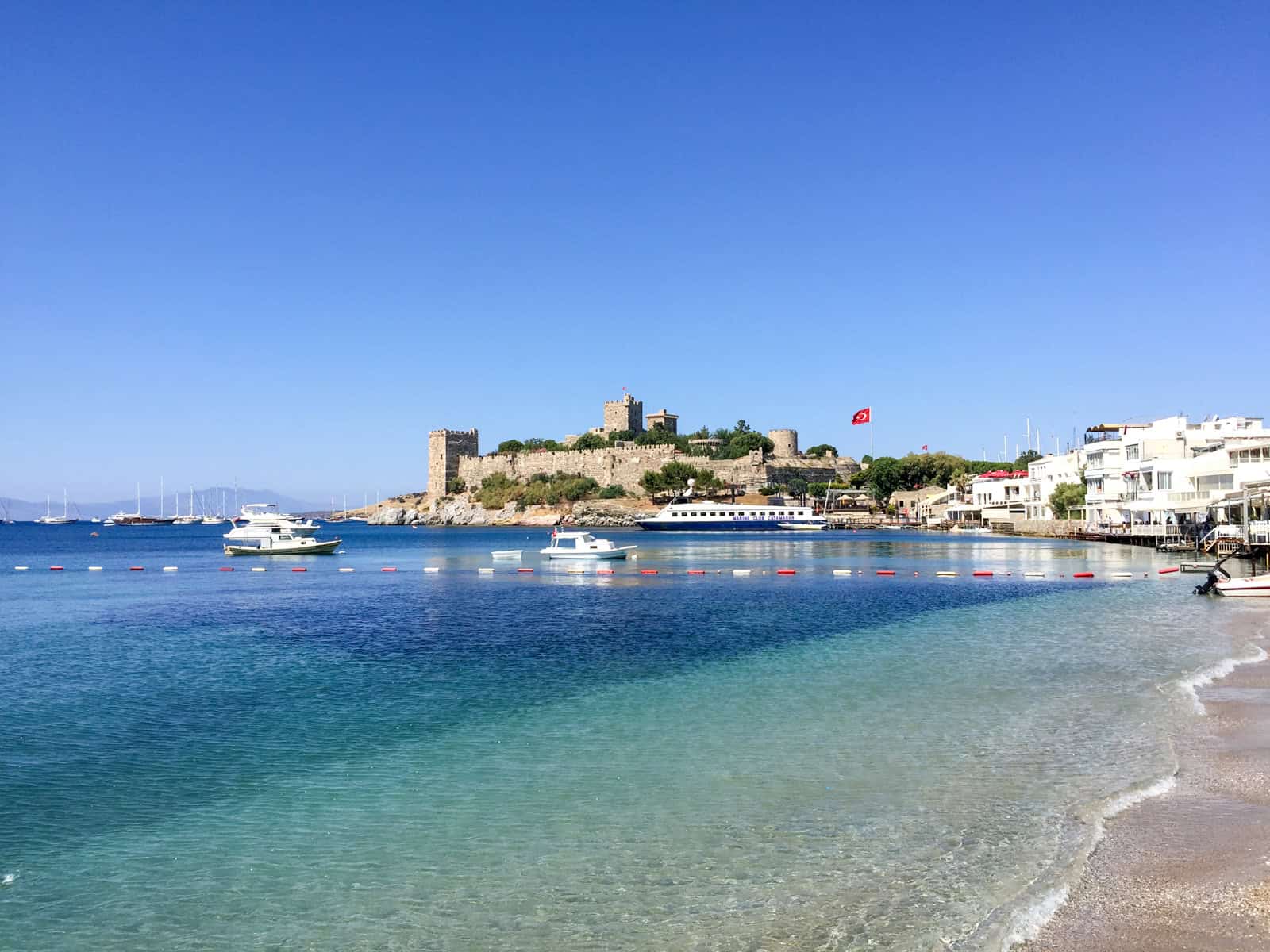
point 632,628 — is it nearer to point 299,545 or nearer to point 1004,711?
point 1004,711

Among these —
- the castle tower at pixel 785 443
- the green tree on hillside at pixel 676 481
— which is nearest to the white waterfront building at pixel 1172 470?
the green tree on hillside at pixel 676 481

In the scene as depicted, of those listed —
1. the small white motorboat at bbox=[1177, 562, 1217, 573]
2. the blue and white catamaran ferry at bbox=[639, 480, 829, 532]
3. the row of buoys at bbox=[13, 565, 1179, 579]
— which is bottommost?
the row of buoys at bbox=[13, 565, 1179, 579]

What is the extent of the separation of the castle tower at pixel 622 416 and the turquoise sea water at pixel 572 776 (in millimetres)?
117280

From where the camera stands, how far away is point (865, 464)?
130125mm

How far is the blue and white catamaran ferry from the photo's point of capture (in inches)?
3989

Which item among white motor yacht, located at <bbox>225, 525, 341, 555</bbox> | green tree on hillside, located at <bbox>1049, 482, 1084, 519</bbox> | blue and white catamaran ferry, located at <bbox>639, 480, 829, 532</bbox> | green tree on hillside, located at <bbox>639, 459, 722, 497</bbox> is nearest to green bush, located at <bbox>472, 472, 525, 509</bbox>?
green tree on hillside, located at <bbox>639, 459, 722, 497</bbox>

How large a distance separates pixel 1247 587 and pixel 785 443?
10641 cm

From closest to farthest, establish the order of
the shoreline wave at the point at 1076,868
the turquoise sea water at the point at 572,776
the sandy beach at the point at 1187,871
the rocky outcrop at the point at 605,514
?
the sandy beach at the point at 1187,871, the shoreline wave at the point at 1076,868, the turquoise sea water at the point at 572,776, the rocky outcrop at the point at 605,514

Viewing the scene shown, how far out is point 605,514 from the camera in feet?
377

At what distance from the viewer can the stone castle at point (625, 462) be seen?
121 metres

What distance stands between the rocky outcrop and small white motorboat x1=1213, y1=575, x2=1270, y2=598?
8459 cm

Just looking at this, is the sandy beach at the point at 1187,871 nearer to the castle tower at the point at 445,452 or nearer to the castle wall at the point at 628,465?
the castle wall at the point at 628,465

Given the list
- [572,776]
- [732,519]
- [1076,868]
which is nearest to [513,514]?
[732,519]

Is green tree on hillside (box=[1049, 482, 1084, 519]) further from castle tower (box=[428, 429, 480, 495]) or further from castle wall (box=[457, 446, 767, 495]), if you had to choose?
castle tower (box=[428, 429, 480, 495])
